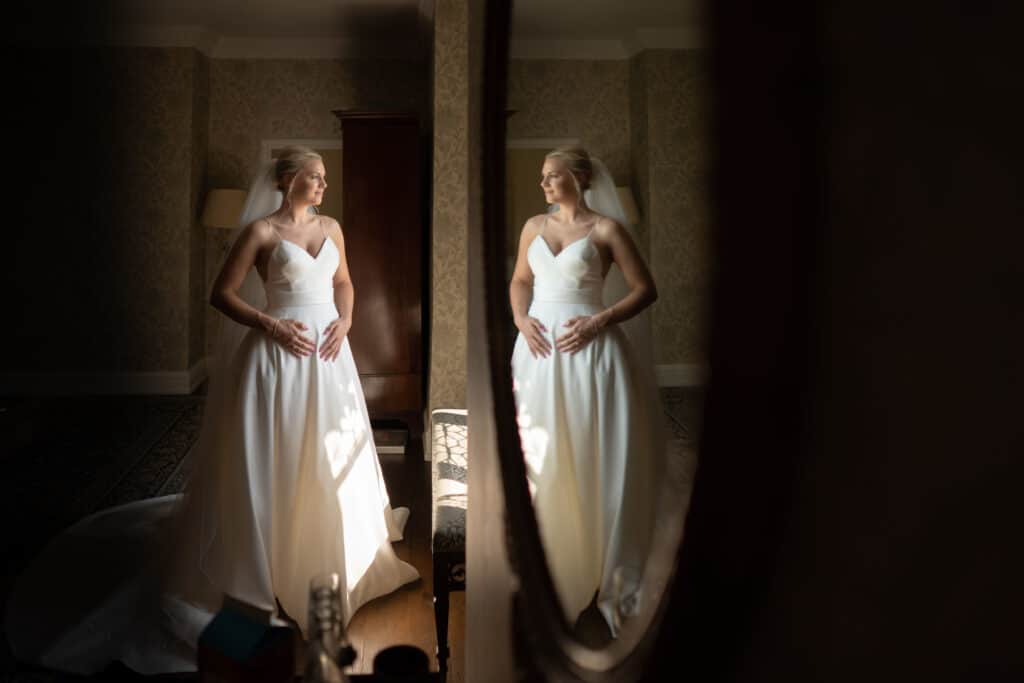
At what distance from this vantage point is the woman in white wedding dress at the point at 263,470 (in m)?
1.83

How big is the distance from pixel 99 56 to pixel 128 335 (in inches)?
52.3

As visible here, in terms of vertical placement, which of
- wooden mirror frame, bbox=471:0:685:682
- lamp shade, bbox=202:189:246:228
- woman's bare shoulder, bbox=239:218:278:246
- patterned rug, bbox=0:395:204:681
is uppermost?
lamp shade, bbox=202:189:246:228

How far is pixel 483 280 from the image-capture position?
1.50 feet

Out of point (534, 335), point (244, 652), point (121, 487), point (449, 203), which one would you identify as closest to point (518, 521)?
point (534, 335)

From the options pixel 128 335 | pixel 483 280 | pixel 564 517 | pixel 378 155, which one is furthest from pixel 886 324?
pixel 128 335

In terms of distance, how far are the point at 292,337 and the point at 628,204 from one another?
5.82ft

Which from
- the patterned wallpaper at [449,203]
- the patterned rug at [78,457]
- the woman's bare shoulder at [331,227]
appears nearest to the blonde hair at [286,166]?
the woman's bare shoulder at [331,227]

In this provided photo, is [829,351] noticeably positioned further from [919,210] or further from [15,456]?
[15,456]

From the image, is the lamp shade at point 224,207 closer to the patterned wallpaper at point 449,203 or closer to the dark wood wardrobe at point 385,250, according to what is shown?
the dark wood wardrobe at point 385,250

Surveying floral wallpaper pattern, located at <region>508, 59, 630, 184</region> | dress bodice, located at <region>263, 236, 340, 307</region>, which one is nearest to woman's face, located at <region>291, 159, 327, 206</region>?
dress bodice, located at <region>263, 236, 340, 307</region>

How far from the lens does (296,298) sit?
188 cm

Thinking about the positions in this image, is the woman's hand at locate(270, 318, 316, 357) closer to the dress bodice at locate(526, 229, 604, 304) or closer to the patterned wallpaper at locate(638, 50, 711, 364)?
the dress bodice at locate(526, 229, 604, 304)

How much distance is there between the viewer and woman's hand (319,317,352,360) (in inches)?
75.4

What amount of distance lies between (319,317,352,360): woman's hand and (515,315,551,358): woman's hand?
5.35 ft
